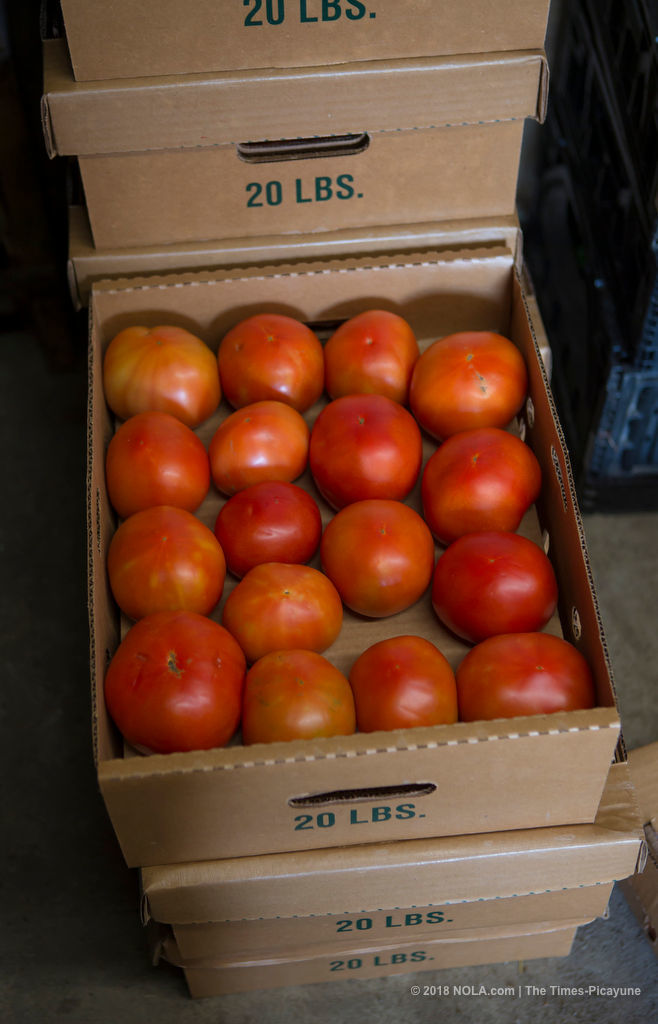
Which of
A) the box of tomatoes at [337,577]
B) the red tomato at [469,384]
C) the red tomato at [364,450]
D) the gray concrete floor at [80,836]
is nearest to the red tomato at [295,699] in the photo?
the box of tomatoes at [337,577]

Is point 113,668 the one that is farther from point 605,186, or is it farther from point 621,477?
point 605,186

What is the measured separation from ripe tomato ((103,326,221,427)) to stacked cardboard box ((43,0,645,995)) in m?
0.03

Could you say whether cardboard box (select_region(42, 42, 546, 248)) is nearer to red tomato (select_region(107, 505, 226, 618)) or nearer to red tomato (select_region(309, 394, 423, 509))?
red tomato (select_region(309, 394, 423, 509))

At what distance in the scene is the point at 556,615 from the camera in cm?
118

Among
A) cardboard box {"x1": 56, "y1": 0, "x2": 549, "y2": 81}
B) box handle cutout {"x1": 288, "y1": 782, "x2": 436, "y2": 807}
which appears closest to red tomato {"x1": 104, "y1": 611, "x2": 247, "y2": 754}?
box handle cutout {"x1": 288, "y1": 782, "x2": 436, "y2": 807}

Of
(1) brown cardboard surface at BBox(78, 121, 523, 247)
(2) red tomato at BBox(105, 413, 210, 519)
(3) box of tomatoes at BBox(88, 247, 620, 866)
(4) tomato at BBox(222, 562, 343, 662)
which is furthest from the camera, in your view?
(1) brown cardboard surface at BBox(78, 121, 523, 247)

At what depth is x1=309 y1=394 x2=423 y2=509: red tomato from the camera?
3.93 ft

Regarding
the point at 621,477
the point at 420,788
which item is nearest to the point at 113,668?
the point at 420,788

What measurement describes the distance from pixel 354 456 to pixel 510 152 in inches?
19.6

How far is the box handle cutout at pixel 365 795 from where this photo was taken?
3.13 feet

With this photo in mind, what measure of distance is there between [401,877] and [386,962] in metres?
0.37

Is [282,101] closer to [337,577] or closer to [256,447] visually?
[256,447]

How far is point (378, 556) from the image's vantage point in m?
1.11

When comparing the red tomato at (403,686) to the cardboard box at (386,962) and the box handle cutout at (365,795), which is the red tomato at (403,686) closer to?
the box handle cutout at (365,795)
